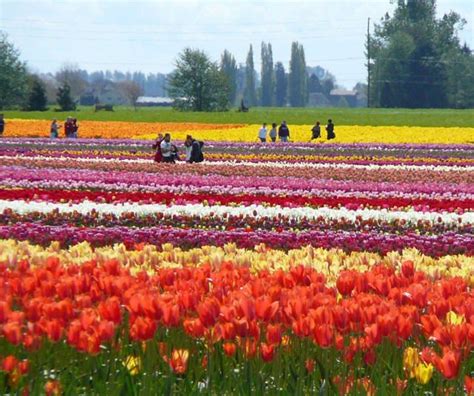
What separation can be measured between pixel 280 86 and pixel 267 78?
57.4 feet

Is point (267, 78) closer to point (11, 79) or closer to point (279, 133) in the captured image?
point (11, 79)

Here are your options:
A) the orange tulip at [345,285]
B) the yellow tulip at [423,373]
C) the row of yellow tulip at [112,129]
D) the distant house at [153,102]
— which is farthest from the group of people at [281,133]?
the distant house at [153,102]

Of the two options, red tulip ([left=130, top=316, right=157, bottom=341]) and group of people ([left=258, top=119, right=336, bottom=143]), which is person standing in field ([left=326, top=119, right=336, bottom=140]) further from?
red tulip ([left=130, top=316, right=157, bottom=341])

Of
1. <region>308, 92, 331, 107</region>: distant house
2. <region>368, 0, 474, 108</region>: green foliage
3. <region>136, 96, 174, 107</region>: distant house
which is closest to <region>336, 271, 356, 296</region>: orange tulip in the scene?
<region>368, 0, 474, 108</region>: green foliage

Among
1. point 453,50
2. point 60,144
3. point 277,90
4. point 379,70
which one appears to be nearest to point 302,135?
point 60,144

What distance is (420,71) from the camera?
314 feet

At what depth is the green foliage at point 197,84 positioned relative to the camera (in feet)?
248

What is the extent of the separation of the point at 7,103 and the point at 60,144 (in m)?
39.2

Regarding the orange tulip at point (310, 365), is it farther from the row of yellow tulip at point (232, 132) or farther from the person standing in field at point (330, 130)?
the person standing in field at point (330, 130)

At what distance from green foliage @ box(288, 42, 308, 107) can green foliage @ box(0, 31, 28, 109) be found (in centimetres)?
8791

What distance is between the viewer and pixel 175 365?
4.62 m

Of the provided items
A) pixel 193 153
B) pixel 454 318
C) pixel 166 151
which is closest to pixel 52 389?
pixel 454 318

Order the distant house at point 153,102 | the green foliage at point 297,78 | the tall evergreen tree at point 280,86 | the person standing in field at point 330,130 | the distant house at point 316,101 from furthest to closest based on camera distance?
the distant house at point 316,101, the tall evergreen tree at point 280,86, the green foliage at point 297,78, the distant house at point 153,102, the person standing in field at point 330,130

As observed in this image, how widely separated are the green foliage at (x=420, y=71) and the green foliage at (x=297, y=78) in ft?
193
